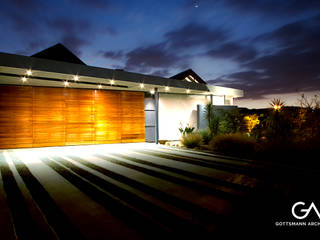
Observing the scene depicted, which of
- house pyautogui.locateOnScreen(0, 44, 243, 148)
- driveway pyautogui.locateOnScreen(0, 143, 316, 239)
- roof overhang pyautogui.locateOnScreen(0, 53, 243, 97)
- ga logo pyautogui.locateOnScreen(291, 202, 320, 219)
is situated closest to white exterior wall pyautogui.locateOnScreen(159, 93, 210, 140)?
house pyautogui.locateOnScreen(0, 44, 243, 148)

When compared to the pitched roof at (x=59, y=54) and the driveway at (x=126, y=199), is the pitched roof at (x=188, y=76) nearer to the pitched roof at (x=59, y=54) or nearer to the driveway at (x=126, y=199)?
the pitched roof at (x=59, y=54)

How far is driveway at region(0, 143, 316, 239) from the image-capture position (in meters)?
1.81

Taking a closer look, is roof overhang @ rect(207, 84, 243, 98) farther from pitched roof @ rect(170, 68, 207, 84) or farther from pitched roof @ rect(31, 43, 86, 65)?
pitched roof @ rect(31, 43, 86, 65)

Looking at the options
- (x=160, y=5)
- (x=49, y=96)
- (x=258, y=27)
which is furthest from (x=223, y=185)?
(x=258, y=27)

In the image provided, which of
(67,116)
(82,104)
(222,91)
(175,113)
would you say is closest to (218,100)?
(222,91)

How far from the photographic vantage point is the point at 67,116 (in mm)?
8898

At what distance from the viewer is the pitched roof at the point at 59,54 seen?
19.2 m

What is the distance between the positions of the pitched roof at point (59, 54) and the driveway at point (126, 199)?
1843 cm

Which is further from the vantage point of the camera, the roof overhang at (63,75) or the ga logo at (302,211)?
the roof overhang at (63,75)

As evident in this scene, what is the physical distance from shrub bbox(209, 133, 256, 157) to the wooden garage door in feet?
15.9

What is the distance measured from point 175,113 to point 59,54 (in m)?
15.8

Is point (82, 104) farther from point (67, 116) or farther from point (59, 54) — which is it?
point (59, 54)

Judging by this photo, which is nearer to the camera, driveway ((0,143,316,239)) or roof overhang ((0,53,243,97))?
driveway ((0,143,316,239))

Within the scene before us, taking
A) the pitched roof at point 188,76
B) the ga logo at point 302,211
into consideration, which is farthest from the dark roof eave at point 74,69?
the pitched roof at point 188,76
